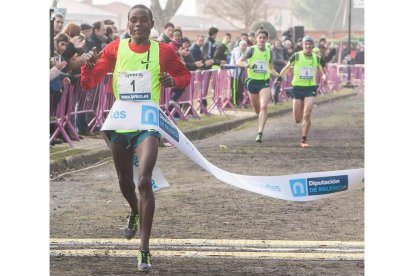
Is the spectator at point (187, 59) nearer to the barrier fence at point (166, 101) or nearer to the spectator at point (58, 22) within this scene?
the barrier fence at point (166, 101)

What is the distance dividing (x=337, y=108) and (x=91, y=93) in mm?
14826

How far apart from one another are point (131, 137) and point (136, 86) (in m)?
0.35

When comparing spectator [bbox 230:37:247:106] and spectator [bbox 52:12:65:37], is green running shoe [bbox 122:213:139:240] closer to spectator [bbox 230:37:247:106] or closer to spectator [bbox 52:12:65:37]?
spectator [bbox 52:12:65:37]

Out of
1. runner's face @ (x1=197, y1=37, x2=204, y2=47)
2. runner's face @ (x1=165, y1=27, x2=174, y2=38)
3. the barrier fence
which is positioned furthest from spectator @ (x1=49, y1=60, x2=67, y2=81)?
runner's face @ (x1=197, y1=37, x2=204, y2=47)

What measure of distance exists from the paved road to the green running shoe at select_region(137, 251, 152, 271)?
0.19 ft

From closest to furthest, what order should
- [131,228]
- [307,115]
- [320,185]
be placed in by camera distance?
[320,185]
[131,228]
[307,115]

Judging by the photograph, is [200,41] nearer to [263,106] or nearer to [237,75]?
[237,75]

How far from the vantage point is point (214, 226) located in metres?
9.96

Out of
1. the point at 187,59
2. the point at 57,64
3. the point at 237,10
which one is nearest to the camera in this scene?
the point at 57,64

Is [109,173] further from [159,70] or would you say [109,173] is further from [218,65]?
[218,65]

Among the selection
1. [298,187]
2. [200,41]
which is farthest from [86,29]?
[298,187]

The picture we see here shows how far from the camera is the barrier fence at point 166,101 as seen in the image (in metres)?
15.7
